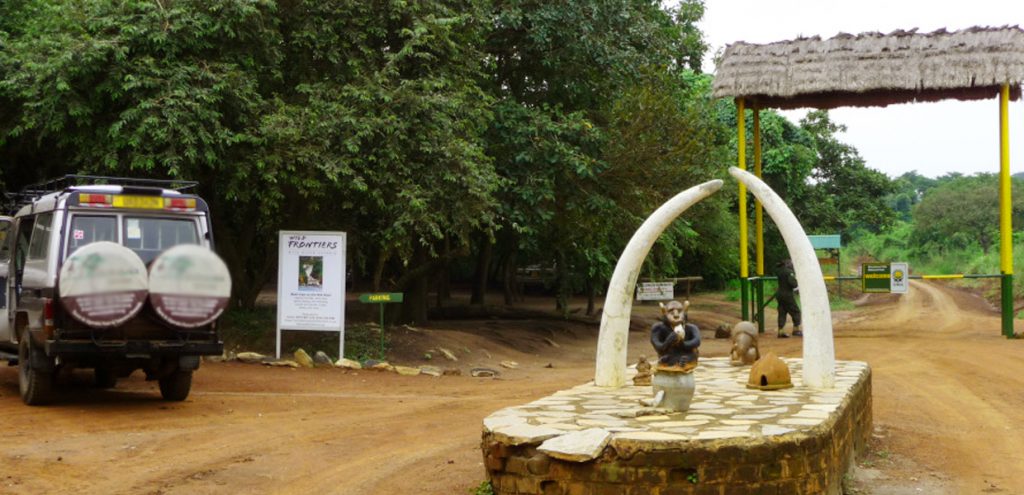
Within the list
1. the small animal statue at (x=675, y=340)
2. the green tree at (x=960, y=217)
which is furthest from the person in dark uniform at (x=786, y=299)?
the green tree at (x=960, y=217)

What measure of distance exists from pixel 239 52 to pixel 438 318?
12094 mm

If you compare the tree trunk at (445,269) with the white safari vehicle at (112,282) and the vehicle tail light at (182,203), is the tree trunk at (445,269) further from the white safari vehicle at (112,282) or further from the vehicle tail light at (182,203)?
the vehicle tail light at (182,203)

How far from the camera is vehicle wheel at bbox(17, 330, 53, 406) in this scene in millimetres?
11375

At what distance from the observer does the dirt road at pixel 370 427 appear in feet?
26.7

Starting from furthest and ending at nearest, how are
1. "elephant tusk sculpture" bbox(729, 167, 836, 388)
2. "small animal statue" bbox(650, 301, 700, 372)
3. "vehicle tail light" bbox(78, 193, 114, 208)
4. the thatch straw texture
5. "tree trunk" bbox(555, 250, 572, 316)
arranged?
"tree trunk" bbox(555, 250, 572, 316)
the thatch straw texture
"elephant tusk sculpture" bbox(729, 167, 836, 388)
"small animal statue" bbox(650, 301, 700, 372)
"vehicle tail light" bbox(78, 193, 114, 208)

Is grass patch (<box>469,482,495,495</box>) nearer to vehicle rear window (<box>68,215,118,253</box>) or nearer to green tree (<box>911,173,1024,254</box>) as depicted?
vehicle rear window (<box>68,215,118,253</box>)

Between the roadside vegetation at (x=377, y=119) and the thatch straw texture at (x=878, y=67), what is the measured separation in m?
1.84

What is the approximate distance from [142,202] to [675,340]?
4618mm

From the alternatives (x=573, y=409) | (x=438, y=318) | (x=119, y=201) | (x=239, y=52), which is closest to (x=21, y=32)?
(x=239, y=52)

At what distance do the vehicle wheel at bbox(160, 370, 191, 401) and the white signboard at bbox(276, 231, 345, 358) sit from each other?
162 inches

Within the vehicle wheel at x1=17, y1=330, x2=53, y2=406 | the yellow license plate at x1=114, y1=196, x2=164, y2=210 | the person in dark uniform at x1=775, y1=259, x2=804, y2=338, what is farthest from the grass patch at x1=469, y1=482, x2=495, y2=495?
the person in dark uniform at x1=775, y1=259, x2=804, y2=338

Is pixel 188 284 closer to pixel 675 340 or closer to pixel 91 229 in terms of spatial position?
pixel 91 229

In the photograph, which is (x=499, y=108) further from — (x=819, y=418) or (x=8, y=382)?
(x=819, y=418)

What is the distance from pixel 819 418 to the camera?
6.88 m
